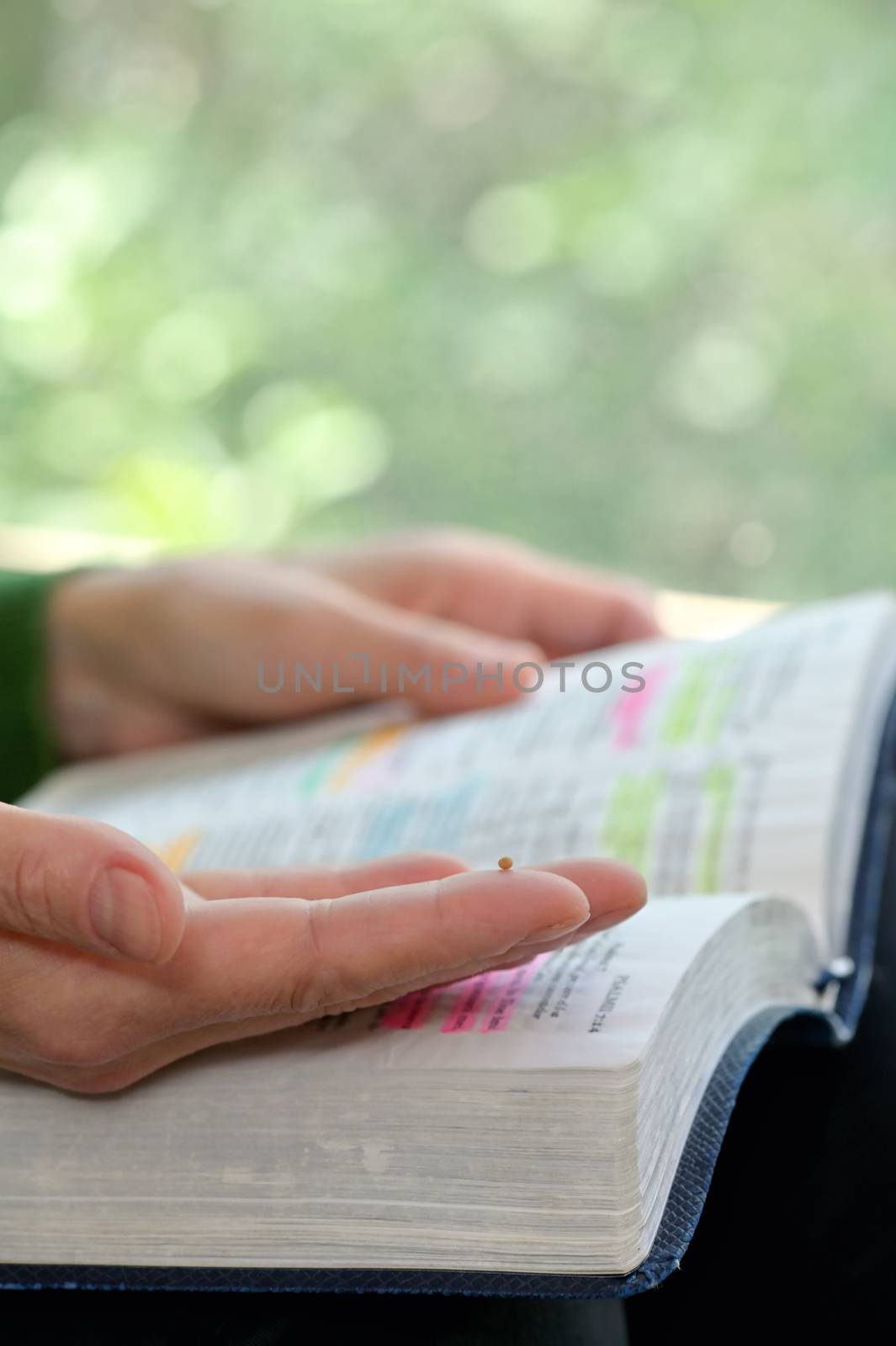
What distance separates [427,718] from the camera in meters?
0.57

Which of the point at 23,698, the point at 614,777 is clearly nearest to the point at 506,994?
the point at 614,777

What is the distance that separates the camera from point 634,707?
1.63 ft

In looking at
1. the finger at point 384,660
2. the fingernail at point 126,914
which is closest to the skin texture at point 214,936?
the fingernail at point 126,914

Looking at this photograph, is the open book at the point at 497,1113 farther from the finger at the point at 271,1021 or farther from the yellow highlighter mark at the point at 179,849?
the yellow highlighter mark at the point at 179,849

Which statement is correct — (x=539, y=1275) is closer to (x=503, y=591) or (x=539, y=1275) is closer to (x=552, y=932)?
(x=552, y=932)

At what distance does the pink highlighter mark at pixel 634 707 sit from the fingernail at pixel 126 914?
0.25m

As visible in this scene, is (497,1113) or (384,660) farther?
(384,660)

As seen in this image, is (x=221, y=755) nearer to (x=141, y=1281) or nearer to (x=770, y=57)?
(x=141, y=1281)

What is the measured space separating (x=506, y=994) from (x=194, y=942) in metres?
0.07

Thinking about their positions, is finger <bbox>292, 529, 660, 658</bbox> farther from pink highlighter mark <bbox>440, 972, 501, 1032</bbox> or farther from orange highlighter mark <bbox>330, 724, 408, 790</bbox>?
pink highlighter mark <bbox>440, 972, 501, 1032</bbox>

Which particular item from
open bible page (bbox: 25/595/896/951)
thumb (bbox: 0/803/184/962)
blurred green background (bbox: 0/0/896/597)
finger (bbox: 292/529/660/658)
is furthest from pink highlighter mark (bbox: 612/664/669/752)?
blurred green background (bbox: 0/0/896/597)

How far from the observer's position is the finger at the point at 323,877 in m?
0.30

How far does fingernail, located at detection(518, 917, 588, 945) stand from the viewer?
26 centimetres

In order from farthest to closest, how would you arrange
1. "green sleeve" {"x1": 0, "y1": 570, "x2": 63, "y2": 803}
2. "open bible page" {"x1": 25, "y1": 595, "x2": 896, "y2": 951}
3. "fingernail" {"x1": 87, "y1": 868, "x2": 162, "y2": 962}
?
1. "green sleeve" {"x1": 0, "y1": 570, "x2": 63, "y2": 803}
2. "open bible page" {"x1": 25, "y1": 595, "x2": 896, "y2": 951}
3. "fingernail" {"x1": 87, "y1": 868, "x2": 162, "y2": 962}
